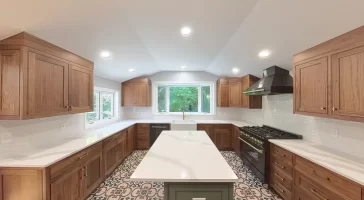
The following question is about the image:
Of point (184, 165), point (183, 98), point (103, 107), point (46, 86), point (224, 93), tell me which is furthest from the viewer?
point (183, 98)

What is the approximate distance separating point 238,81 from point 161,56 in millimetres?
2534

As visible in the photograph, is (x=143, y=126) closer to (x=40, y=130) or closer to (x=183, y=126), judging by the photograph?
(x=183, y=126)

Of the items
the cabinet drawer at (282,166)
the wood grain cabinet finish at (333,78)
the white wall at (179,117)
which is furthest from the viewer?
the white wall at (179,117)

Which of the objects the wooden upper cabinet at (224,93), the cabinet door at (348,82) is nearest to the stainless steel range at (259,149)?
the cabinet door at (348,82)

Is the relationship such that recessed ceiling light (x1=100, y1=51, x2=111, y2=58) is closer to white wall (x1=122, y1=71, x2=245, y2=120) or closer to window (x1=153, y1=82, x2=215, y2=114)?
white wall (x1=122, y1=71, x2=245, y2=120)

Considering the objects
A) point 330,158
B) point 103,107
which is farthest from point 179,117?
point 330,158

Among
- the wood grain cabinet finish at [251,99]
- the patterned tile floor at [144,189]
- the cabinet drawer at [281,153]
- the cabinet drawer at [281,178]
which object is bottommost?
the patterned tile floor at [144,189]

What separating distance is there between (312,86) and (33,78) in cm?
332

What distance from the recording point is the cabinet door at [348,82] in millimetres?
1803

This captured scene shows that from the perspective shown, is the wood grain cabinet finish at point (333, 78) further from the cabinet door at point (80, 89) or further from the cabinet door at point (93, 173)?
the cabinet door at point (80, 89)

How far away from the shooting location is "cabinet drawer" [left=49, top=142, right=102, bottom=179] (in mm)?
2029

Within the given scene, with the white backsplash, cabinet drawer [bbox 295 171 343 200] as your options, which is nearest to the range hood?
the white backsplash

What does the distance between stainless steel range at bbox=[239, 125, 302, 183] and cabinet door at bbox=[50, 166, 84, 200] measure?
287 centimetres

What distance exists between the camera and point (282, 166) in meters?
2.84
